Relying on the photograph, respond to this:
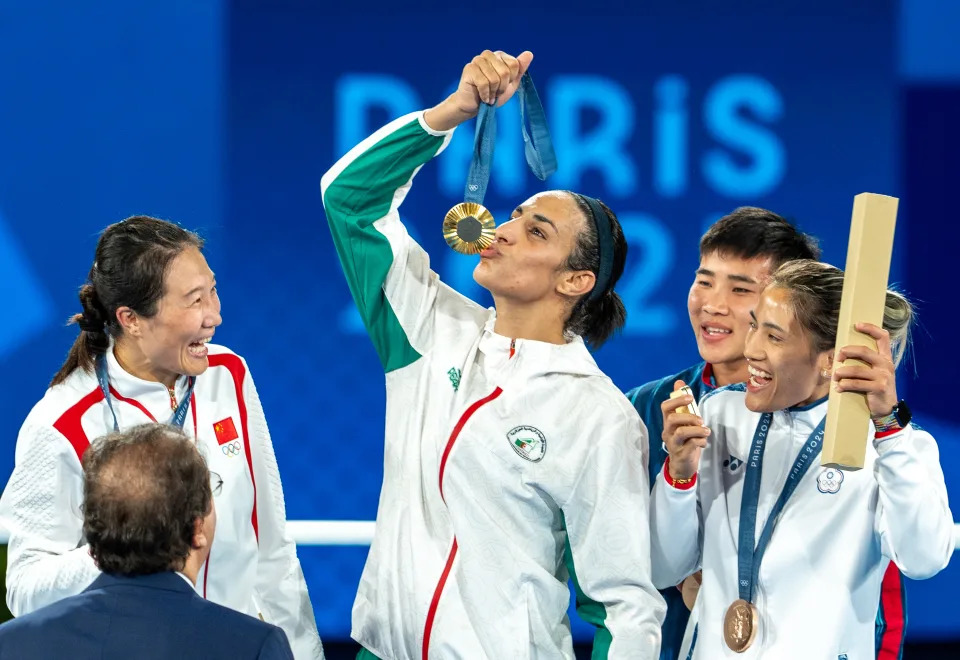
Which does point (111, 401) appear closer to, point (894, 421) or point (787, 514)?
point (787, 514)

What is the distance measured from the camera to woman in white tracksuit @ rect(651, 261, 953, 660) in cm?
254

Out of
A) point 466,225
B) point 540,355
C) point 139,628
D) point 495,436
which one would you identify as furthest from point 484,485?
point 139,628

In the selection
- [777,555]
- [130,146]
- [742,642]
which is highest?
[130,146]

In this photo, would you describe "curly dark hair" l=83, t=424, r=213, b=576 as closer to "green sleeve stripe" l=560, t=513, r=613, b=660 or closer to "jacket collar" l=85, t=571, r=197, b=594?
"jacket collar" l=85, t=571, r=197, b=594

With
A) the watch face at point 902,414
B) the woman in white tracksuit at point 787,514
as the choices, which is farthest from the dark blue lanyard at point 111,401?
the watch face at point 902,414

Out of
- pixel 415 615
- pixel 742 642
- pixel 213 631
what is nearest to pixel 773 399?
pixel 742 642

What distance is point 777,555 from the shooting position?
261cm

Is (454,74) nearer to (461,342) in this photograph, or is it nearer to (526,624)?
(461,342)

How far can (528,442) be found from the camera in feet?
8.77

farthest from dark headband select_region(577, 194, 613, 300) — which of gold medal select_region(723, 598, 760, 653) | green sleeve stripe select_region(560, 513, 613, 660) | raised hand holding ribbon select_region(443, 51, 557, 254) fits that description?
gold medal select_region(723, 598, 760, 653)

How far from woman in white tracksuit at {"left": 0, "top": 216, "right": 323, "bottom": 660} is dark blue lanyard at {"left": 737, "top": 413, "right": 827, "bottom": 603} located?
3.30 ft

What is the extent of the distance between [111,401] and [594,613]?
1142mm

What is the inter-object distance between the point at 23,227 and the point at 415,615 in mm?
3436

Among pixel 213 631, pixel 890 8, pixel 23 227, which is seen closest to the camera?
pixel 213 631
